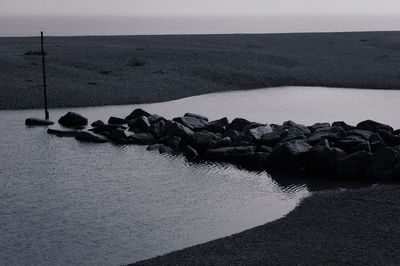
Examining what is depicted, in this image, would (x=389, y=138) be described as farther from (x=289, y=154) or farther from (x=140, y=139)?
(x=140, y=139)

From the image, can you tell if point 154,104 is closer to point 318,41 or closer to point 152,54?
point 152,54

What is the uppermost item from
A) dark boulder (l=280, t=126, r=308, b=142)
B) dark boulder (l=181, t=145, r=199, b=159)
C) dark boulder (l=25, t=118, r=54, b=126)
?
dark boulder (l=280, t=126, r=308, b=142)

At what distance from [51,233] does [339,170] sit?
50.8ft

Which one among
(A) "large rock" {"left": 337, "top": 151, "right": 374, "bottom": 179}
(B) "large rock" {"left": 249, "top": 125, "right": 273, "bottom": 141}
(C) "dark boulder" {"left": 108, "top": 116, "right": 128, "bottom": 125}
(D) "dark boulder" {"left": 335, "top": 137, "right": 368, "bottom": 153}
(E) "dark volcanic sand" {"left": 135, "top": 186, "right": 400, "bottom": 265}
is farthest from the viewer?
(C) "dark boulder" {"left": 108, "top": 116, "right": 128, "bottom": 125}

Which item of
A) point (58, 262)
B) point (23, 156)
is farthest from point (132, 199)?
point (23, 156)

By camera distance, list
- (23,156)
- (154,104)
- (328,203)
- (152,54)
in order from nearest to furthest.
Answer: (328,203) < (23,156) < (154,104) < (152,54)

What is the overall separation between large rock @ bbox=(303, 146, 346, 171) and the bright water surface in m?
2.26

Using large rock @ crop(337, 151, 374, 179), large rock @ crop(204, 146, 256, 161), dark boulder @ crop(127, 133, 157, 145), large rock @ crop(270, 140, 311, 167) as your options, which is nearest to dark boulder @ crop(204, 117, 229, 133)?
dark boulder @ crop(127, 133, 157, 145)

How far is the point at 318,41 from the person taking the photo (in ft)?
362

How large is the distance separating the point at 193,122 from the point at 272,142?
6.24 meters

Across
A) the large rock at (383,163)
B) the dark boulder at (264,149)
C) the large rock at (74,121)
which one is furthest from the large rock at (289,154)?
the large rock at (74,121)

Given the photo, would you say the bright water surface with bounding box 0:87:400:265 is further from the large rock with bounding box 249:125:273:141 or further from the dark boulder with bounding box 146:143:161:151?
the large rock with bounding box 249:125:273:141

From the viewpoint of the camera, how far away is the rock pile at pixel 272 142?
1237 inches

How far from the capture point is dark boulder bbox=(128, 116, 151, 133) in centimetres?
4038
